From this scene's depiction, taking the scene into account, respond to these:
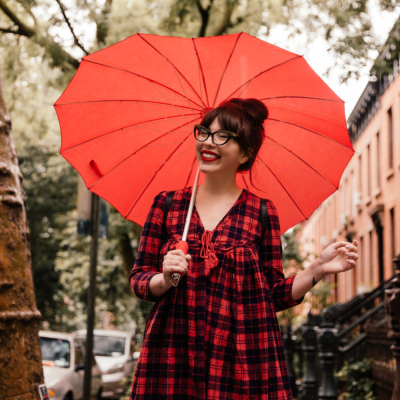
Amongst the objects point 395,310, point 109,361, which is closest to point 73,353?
point 109,361

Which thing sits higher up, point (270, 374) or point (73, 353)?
point (270, 374)

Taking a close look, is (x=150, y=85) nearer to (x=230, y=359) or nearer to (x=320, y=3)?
(x=230, y=359)

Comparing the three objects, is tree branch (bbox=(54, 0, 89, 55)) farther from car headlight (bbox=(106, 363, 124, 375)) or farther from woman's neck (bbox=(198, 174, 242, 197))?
car headlight (bbox=(106, 363, 124, 375))

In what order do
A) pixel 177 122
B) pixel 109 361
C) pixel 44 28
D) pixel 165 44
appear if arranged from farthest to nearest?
1. pixel 109 361
2. pixel 44 28
3. pixel 177 122
4. pixel 165 44

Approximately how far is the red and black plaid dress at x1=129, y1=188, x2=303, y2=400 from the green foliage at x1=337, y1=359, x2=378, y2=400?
304 inches

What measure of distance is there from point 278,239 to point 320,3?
771 cm

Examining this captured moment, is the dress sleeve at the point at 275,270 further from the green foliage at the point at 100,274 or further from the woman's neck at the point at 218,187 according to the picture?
the green foliage at the point at 100,274

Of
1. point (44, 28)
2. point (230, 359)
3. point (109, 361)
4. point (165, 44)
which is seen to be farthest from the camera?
→ point (109, 361)

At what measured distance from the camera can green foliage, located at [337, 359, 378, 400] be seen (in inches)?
366

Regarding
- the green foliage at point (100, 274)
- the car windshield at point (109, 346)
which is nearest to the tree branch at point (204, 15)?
the green foliage at point (100, 274)

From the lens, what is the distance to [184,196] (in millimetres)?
2629

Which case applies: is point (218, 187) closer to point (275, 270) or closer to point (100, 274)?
point (275, 270)

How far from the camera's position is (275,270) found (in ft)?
8.33

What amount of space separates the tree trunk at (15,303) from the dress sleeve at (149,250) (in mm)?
1078
